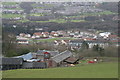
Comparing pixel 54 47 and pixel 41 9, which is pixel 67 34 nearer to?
pixel 54 47

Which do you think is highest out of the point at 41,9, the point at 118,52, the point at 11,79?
the point at 41,9

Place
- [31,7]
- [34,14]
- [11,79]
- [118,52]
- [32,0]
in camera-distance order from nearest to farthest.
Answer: [11,79], [118,52], [34,14], [31,7], [32,0]

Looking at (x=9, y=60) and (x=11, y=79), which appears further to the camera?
(x=9, y=60)

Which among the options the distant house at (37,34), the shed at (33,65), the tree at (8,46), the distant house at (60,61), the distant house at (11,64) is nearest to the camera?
the shed at (33,65)

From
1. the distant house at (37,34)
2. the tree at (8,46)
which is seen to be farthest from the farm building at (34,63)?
the distant house at (37,34)

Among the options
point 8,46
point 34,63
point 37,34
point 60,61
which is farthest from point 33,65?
point 37,34

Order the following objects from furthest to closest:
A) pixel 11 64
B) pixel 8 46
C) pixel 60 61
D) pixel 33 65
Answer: pixel 8 46, pixel 60 61, pixel 11 64, pixel 33 65

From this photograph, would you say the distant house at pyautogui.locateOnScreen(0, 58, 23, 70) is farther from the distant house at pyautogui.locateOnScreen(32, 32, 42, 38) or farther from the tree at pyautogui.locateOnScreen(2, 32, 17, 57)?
the distant house at pyautogui.locateOnScreen(32, 32, 42, 38)

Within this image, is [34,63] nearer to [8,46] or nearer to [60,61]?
[60,61]

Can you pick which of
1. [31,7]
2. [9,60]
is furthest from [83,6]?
[9,60]

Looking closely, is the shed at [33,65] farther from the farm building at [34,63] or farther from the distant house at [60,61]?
the distant house at [60,61]

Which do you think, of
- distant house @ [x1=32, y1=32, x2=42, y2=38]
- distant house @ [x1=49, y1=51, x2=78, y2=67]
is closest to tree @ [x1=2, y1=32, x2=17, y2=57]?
distant house @ [x1=49, y1=51, x2=78, y2=67]
